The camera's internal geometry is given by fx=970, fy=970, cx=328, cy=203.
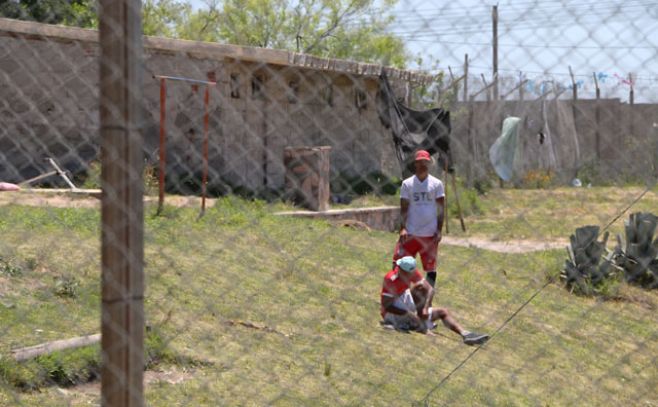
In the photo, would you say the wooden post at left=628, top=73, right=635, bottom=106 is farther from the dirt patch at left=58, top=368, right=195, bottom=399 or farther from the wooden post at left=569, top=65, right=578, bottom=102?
the dirt patch at left=58, top=368, right=195, bottom=399

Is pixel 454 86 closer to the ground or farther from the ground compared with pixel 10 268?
farther from the ground

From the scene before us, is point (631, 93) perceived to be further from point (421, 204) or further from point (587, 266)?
point (587, 266)

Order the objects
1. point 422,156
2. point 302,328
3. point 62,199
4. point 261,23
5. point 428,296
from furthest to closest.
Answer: point 261,23
point 62,199
point 302,328
point 422,156
point 428,296

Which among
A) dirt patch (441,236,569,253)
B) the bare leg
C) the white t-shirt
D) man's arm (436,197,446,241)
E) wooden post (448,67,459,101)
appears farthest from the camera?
dirt patch (441,236,569,253)

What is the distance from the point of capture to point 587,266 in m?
8.77

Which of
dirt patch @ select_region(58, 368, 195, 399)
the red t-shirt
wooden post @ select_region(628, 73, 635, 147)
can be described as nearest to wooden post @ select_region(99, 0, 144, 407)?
wooden post @ select_region(628, 73, 635, 147)

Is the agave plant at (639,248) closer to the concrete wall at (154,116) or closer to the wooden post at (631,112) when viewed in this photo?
the concrete wall at (154,116)

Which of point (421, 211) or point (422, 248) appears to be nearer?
point (422, 248)

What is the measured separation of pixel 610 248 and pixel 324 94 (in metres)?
6.73

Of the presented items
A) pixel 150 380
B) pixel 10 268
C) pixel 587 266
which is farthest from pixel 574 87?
pixel 587 266

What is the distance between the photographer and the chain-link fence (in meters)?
2.79

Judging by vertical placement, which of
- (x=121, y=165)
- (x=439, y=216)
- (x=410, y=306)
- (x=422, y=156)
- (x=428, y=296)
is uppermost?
(x=121, y=165)

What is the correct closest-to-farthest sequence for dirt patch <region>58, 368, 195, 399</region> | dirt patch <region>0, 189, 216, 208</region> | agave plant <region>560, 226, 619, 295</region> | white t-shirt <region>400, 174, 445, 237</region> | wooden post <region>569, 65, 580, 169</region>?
wooden post <region>569, 65, 580, 169</region>, dirt patch <region>58, 368, 195, 399</region>, white t-shirt <region>400, 174, 445, 237</region>, agave plant <region>560, 226, 619, 295</region>, dirt patch <region>0, 189, 216, 208</region>

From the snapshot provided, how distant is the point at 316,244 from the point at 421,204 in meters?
0.73
